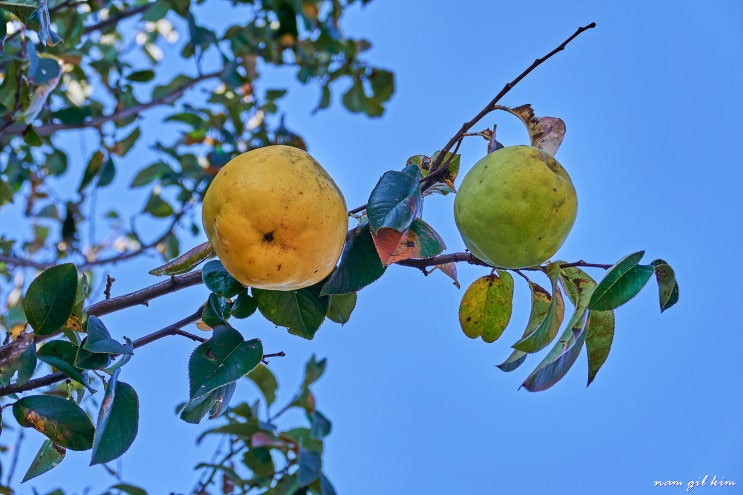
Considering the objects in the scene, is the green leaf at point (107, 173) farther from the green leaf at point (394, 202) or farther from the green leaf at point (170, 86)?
the green leaf at point (394, 202)

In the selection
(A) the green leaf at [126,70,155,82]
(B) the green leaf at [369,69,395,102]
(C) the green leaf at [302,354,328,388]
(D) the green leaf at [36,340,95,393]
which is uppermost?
(B) the green leaf at [369,69,395,102]

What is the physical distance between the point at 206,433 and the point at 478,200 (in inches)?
46.7

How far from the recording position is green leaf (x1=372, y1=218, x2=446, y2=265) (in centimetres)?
111

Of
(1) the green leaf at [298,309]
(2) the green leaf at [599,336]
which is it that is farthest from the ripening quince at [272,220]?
(2) the green leaf at [599,336]

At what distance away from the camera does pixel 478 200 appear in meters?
1.17

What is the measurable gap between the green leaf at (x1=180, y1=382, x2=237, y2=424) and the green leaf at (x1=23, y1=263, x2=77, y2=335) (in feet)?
0.93

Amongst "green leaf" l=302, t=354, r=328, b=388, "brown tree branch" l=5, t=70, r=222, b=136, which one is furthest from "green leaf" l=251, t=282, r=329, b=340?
"brown tree branch" l=5, t=70, r=222, b=136

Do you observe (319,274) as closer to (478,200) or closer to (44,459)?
(478,200)

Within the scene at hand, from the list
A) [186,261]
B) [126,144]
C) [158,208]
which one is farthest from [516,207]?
[158,208]

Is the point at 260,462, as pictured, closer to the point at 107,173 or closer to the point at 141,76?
the point at 107,173

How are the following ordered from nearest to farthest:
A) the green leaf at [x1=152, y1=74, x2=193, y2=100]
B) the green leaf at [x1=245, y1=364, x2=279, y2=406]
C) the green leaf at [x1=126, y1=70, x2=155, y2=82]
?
the green leaf at [x1=245, y1=364, x2=279, y2=406] < the green leaf at [x1=126, y1=70, x2=155, y2=82] < the green leaf at [x1=152, y1=74, x2=193, y2=100]

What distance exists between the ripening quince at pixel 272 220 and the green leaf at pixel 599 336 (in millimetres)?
518

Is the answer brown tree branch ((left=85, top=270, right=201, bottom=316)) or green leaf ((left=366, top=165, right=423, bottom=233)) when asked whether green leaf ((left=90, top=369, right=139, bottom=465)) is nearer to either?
brown tree branch ((left=85, top=270, right=201, bottom=316))

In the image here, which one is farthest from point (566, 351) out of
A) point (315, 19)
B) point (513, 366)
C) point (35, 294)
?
point (315, 19)
